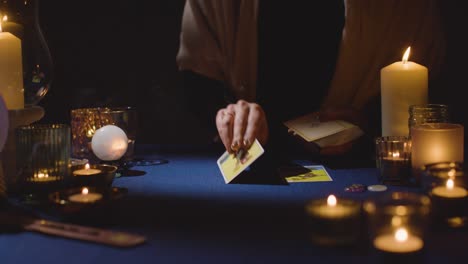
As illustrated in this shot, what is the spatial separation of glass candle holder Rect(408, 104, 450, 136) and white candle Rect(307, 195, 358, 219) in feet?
1.95

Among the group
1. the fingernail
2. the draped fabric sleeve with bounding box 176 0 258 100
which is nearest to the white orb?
the fingernail

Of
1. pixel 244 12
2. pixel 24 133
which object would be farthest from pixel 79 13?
pixel 24 133

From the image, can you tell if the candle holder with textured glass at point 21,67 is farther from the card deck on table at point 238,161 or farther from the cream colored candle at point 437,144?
the cream colored candle at point 437,144

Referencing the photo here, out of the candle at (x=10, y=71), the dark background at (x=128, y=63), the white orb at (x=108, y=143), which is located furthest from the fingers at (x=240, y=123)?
the dark background at (x=128, y=63)

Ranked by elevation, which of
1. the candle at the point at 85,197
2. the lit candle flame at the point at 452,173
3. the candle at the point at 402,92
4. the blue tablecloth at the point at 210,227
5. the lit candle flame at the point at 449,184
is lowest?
the blue tablecloth at the point at 210,227

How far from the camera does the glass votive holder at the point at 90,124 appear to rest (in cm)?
160

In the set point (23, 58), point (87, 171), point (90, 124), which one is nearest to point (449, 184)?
point (87, 171)

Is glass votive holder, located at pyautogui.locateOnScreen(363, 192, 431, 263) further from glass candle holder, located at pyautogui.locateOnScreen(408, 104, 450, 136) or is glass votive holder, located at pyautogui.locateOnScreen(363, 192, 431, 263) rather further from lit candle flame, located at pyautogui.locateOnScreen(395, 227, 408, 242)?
glass candle holder, located at pyautogui.locateOnScreen(408, 104, 450, 136)

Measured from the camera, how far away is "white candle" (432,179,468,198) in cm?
104

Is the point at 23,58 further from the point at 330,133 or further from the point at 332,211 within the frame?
the point at 332,211

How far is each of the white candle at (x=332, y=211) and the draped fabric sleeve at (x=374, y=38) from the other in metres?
1.20

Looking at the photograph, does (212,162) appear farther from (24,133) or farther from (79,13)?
(79,13)

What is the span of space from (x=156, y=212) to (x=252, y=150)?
0.33 meters

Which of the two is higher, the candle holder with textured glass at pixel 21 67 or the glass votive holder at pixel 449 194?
the candle holder with textured glass at pixel 21 67
